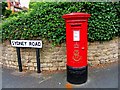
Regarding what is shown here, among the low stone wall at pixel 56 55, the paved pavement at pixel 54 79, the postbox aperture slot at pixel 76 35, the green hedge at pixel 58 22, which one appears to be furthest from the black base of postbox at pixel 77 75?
the green hedge at pixel 58 22

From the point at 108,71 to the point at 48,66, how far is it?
1.71 m

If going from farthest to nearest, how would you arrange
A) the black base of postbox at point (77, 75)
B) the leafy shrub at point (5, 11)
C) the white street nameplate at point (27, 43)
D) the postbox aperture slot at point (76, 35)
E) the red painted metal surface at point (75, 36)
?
the leafy shrub at point (5, 11) < the white street nameplate at point (27, 43) < the black base of postbox at point (77, 75) < the postbox aperture slot at point (76, 35) < the red painted metal surface at point (75, 36)

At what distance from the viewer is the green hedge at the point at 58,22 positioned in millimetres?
5945

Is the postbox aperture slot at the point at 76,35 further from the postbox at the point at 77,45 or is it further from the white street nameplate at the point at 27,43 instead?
the white street nameplate at the point at 27,43

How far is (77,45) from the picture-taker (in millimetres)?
4855

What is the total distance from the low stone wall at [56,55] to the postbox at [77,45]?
38.3 inches

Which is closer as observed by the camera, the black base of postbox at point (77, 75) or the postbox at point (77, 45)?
the postbox at point (77, 45)

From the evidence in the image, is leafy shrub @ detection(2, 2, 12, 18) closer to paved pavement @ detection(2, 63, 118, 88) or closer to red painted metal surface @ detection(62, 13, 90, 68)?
paved pavement @ detection(2, 63, 118, 88)

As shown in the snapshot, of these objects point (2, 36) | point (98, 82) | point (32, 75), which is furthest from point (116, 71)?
point (2, 36)

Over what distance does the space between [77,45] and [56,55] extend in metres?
1.26

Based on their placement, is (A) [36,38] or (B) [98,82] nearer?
(B) [98,82]

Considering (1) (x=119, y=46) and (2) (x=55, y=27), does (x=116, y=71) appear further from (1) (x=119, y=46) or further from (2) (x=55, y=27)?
(2) (x=55, y=27)

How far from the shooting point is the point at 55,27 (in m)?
5.95

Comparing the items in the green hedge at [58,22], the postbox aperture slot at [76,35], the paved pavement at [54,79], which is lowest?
the paved pavement at [54,79]
